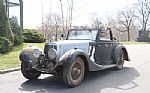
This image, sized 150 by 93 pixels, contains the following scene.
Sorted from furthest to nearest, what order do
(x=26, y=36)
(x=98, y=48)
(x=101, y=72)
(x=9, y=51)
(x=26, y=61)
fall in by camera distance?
(x=26, y=36) → (x=9, y=51) → (x=101, y=72) → (x=98, y=48) → (x=26, y=61)

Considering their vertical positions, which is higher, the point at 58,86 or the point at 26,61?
the point at 26,61

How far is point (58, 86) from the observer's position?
7.52 meters

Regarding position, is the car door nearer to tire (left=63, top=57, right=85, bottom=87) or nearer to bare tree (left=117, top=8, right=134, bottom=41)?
tire (left=63, top=57, right=85, bottom=87)

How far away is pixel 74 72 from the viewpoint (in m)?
7.53

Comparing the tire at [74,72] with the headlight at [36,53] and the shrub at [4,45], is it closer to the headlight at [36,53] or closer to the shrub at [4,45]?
the headlight at [36,53]

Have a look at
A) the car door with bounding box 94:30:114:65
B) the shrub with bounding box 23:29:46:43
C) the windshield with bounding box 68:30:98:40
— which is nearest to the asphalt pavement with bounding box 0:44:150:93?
the car door with bounding box 94:30:114:65

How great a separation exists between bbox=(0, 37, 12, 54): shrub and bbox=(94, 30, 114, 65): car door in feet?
19.9

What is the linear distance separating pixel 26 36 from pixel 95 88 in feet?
52.5

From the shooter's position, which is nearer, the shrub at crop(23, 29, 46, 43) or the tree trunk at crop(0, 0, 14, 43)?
the tree trunk at crop(0, 0, 14, 43)

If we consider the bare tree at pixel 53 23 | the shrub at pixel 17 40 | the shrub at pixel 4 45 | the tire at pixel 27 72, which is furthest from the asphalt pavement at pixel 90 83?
the bare tree at pixel 53 23

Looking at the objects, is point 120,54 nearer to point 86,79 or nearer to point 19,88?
point 86,79

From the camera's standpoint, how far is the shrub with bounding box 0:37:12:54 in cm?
1389

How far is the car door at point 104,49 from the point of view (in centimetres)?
894

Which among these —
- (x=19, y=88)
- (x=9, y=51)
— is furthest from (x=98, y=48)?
(x=9, y=51)
